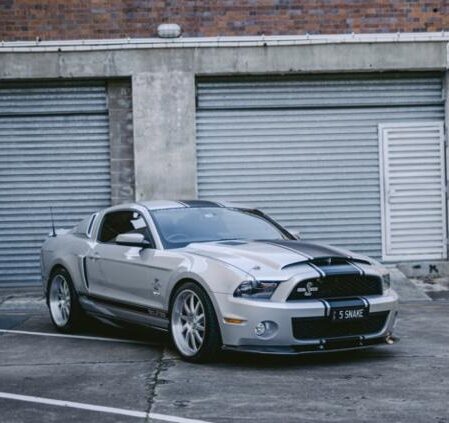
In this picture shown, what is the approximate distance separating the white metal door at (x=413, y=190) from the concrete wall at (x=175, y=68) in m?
1.08

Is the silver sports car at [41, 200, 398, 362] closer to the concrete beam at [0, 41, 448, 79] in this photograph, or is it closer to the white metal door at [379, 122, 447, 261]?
the concrete beam at [0, 41, 448, 79]

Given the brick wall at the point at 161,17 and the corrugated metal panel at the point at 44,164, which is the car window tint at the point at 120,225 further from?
the brick wall at the point at 161,17

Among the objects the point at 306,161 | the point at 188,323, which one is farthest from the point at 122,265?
the point at 306,161

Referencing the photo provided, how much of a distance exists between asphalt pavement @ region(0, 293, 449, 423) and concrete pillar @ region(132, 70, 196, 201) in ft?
17.6

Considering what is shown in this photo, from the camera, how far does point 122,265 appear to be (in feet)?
30.9

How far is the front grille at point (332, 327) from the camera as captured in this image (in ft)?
25.7

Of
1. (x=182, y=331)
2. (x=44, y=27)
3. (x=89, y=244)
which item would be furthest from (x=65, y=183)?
(x=182, y=331)

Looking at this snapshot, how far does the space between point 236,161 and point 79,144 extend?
2.50 m

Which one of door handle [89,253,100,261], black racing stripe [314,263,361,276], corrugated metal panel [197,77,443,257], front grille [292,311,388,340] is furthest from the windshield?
corrugated metal panel [197,77,443,257]

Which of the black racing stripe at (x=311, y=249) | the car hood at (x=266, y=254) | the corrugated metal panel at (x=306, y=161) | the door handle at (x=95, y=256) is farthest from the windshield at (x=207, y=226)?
the corrugated metal panel at (x=306, y=161)

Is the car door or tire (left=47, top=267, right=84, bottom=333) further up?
the car door

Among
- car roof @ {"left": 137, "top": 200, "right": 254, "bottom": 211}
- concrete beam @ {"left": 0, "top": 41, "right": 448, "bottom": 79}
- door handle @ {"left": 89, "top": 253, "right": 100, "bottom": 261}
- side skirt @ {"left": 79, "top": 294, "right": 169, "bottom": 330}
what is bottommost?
side skirt @ {"left": 79, "top": 294, "right": 169, "bottom": 330}

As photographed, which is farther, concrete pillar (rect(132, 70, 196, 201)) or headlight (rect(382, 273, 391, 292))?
concrete pillar (rect(132, 70, 196, 201))

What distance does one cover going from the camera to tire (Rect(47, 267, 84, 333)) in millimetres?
10383
